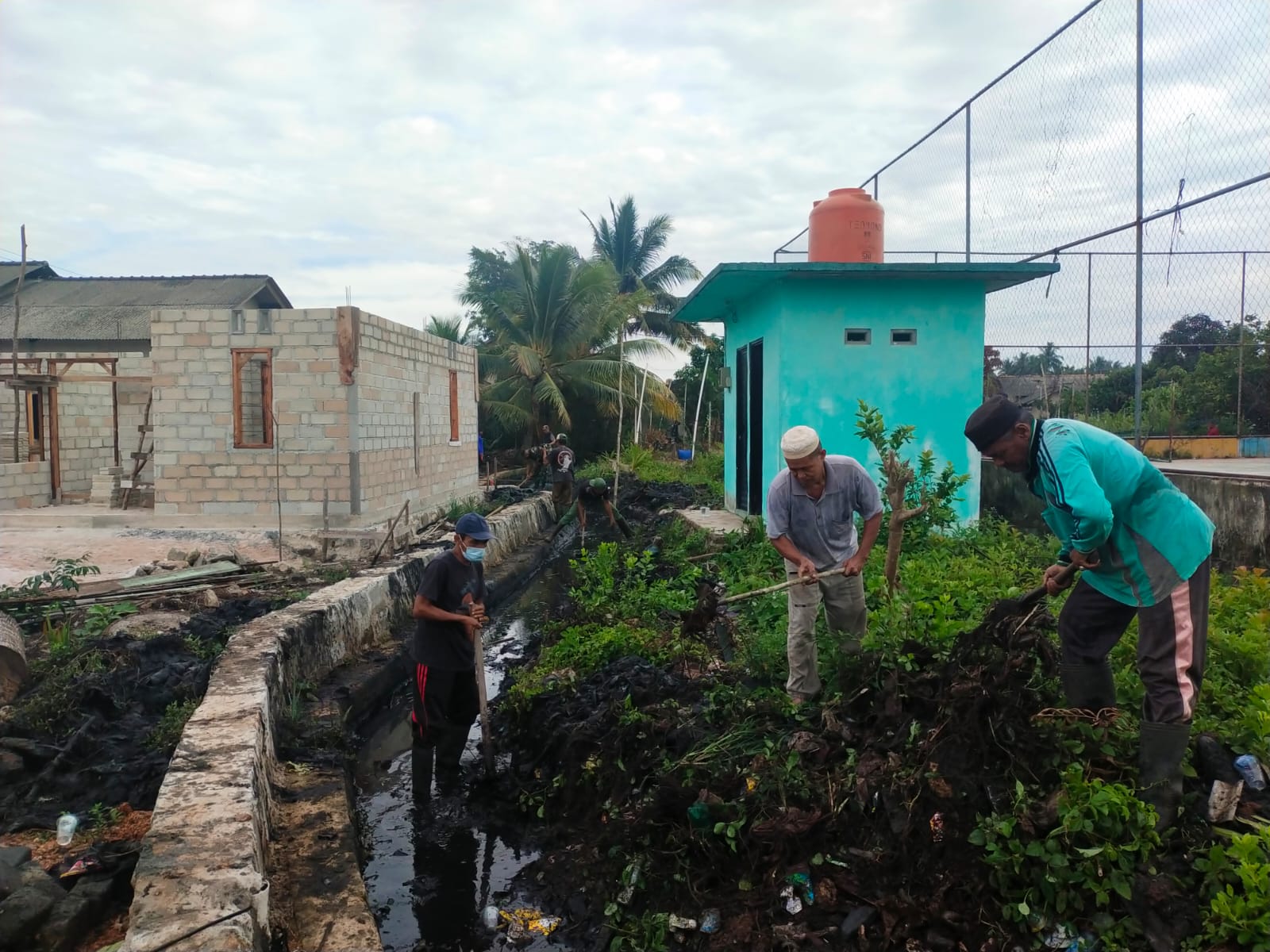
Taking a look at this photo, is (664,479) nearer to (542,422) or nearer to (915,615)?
(542,422)

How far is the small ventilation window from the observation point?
10352mm

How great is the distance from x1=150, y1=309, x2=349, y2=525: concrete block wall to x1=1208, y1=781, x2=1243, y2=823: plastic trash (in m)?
10.6

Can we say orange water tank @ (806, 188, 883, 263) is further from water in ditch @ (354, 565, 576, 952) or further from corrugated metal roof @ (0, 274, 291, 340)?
corrugated metal roof @ (0, 274, 291, 340)

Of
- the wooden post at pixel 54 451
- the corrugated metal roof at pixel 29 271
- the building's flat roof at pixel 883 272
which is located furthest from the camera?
the corrugated metal roof at pixel 29 271

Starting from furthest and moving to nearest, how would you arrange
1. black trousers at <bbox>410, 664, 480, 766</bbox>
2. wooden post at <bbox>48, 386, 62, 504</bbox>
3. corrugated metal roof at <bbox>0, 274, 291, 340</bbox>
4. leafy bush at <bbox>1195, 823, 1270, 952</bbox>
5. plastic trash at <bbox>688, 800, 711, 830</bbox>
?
corrugated metal roof at <bbox>0, 274, 291, 340</bbox>
wooden post at <bbox>48, 386, 62, 504</bbox>
black trousers at <bbox>410, 664, 480, 766</bbox>
plastic trash at <bbox>688, 800, 711, 830</bbox>
leafy bush at <bbox>1195, 823, 1270, 952</bbox>

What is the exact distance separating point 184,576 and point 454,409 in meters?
8.50

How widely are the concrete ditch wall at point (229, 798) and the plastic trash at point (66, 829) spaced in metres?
0.48

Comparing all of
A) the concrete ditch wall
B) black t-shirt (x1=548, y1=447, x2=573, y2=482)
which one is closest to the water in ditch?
the concrete ditch wall

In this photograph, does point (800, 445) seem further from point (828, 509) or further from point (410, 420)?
point (410, 420)

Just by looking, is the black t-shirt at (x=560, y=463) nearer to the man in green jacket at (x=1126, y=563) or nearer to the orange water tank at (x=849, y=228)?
the orange water tank at (x=849, y=228)

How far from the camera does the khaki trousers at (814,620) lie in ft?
15.5

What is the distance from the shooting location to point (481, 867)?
15.9 feet

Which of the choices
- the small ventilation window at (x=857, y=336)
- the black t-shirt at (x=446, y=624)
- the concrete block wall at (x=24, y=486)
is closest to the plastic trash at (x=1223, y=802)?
the black t-shirt at (x=446, y=624)

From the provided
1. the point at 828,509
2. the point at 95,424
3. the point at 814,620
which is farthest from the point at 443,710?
the point at 95,424
